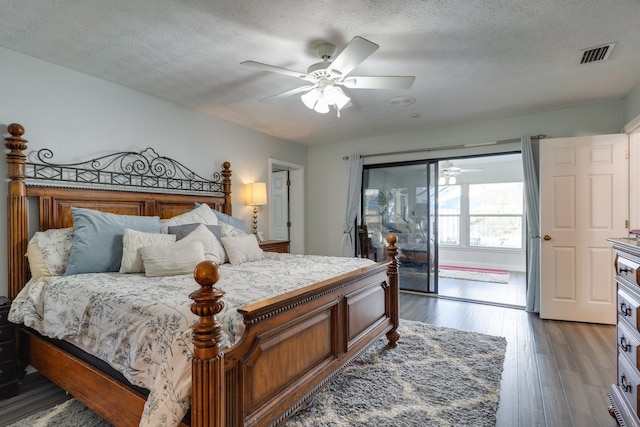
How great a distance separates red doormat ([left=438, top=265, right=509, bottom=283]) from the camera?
5879 mm

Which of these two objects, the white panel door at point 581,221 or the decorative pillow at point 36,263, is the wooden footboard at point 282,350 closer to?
the decorative pillow at point 36,263

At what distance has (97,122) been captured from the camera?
2.93 metres

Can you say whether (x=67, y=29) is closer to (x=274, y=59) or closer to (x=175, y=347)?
(x=274, y=59)

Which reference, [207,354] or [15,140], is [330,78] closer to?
[207,354]

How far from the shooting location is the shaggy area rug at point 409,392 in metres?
1.84

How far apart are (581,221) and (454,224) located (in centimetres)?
408

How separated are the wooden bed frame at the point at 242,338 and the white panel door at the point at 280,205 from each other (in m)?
2.76

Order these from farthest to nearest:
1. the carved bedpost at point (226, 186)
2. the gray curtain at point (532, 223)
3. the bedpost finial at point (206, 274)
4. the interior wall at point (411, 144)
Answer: the carved bedpost at point (226, 186), the gray curtain at point (532, 223), the interior wall at point (411, 144), the bedpost finial at point (206, 274)

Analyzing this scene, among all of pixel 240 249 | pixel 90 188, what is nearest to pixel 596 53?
pixel 240 249

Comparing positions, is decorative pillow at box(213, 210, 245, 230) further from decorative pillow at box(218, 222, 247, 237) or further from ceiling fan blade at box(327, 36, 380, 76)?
ceiling fan blade at box(327, 36, 380, 76)

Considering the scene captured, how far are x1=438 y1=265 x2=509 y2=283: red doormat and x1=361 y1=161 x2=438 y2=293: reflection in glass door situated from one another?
1555mm

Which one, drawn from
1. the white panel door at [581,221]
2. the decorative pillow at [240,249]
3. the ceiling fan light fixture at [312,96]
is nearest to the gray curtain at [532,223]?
the white panel door at [581,221]

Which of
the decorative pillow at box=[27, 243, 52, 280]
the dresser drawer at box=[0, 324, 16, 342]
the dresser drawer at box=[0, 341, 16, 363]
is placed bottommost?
the dresser drawer at box=[0, 341, 16, 363]

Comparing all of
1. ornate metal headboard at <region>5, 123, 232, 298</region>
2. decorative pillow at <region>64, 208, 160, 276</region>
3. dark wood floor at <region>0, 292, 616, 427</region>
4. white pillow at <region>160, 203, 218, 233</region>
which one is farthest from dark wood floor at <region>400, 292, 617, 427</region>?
ornate metal headboard at <region>5, 123, 232, 298</region>
